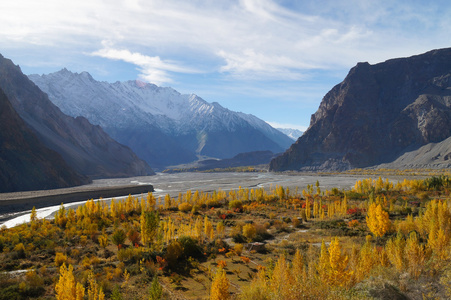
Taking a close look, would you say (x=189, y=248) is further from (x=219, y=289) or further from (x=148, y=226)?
(x=219, y=289)

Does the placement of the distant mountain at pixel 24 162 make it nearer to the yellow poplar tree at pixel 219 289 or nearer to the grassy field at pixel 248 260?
the grassy field at pixel 248 260

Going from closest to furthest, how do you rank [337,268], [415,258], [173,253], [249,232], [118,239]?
[337,268], [415,258], [173,253], [118,239], [249,232]

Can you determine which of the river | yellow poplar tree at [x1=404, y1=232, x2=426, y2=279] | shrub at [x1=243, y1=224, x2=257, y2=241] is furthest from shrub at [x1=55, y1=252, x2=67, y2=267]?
the river

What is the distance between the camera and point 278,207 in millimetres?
59875

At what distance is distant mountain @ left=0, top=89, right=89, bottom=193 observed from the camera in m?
97.9

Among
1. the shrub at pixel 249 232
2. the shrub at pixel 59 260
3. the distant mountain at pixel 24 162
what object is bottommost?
the shrub at pixel 249 232

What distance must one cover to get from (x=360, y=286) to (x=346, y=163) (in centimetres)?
18537

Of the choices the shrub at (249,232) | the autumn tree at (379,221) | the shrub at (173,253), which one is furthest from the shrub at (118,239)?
the autumn tree at (379,221)

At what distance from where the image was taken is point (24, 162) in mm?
105438

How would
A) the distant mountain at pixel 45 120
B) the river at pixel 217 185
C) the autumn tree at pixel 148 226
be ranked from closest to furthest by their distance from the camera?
the autumn tree at pixel 148 226 → the river at pixel 217 185 → the distant mountain at pixel 45 120

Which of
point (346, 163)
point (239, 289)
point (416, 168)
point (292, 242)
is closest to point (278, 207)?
point (292, 242)

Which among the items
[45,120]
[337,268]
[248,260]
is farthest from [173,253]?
[45,120]

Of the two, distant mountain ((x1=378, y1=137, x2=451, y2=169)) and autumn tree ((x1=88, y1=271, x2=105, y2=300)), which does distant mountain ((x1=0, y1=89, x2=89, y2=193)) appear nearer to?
autumn tree ((x1=88, y1=271, x2=105, y2=300))

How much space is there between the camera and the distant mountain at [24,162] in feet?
321
